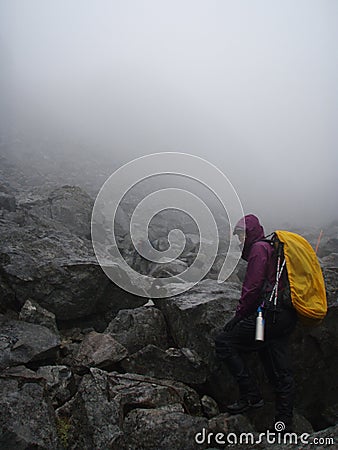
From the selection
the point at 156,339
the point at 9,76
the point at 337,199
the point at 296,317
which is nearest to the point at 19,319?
the point at 156,339

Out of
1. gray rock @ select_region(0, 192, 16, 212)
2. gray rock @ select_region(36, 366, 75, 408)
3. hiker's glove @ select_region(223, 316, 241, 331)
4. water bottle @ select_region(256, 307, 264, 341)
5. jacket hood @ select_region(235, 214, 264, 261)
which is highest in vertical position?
jacket hood @ select_region(235, 214, 264, 261)

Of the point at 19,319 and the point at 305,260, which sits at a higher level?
the point at 305,260

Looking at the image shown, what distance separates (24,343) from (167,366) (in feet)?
8.81

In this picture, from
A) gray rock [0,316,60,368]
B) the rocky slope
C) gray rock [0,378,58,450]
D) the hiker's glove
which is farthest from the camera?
gray rock [0,316,60,368]

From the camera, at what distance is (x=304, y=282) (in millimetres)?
5266

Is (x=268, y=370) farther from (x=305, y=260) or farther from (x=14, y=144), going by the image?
(x=14, y=144)

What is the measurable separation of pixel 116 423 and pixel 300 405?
3926 mm

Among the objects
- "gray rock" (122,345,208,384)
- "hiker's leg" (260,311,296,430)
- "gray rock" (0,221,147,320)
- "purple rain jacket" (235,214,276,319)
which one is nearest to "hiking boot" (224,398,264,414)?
"hiker's leg" (260,311,296,430)

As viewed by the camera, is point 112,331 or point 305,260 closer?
point 305,260

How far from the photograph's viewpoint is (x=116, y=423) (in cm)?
490

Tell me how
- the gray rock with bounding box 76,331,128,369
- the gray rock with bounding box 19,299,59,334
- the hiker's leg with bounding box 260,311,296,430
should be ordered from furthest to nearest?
the gray rock with bounding box 19,299,59,334
the gray rock with bounding box 76,331,128,369
the hiker's leg with bounding box 260,311,296,430

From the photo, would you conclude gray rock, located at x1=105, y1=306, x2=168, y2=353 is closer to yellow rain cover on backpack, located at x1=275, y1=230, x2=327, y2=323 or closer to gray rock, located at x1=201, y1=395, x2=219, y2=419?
gray rock, located at x1=201, y1=395, x2=219, y2=419

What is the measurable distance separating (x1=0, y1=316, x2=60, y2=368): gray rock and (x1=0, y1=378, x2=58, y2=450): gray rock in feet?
2.87

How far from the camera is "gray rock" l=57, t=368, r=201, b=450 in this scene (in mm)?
4719
